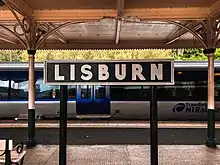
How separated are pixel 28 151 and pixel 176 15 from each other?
5017 millimetres

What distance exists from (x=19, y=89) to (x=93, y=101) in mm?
3514

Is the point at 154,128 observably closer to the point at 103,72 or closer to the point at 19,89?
the point at 103,72

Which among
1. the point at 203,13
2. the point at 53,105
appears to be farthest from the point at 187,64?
the point at 203,13

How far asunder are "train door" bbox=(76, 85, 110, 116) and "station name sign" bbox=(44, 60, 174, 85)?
42.0ft

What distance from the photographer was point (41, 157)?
27.0 feet

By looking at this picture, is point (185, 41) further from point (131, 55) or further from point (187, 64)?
point (131, 55)

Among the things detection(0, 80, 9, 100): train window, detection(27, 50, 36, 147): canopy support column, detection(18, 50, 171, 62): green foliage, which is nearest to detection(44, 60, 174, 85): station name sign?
detection(27, 50, 36, 147): canopy support column

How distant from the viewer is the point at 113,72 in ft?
12.0

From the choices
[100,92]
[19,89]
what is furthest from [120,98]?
[19,89]

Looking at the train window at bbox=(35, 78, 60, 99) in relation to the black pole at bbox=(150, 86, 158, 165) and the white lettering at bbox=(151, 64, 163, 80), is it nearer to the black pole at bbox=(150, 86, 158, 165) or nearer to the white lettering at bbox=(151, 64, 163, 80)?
the black pole at bbox=(150, 86, 158, 165)

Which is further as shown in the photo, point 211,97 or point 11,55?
point 11,55

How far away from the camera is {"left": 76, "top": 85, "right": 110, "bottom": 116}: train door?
54.0 ft

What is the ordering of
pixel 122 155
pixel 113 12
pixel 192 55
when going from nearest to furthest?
pixel 122 155
pixel 113 12
pixel 192 55

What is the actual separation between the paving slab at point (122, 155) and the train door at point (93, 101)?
669cm
